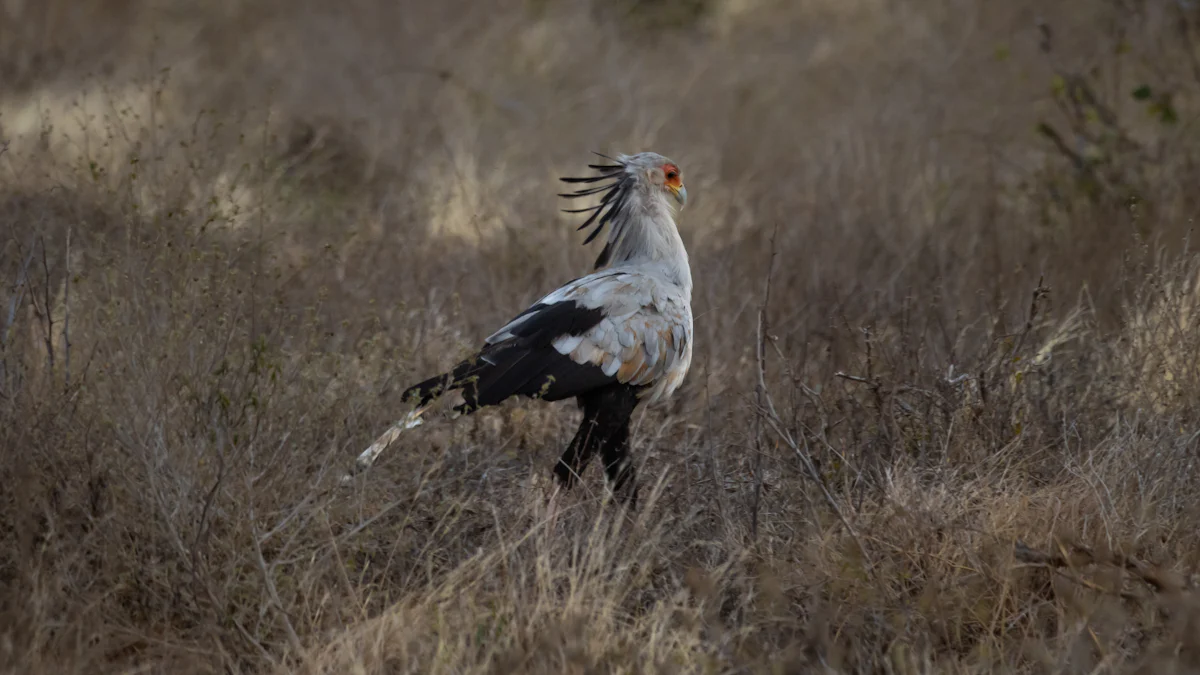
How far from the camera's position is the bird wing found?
462cm

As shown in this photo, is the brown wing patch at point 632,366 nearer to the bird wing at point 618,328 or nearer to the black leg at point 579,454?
the bird wing at point 618,328

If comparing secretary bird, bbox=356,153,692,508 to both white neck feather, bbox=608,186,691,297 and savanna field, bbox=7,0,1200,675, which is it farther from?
savanna field, bbox=7,0,1200,675

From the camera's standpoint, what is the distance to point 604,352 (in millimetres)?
4660

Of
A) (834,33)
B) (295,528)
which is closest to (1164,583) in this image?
(295,528)

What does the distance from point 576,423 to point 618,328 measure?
3.39 feet

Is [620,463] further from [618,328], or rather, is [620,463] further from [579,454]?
[618,328]

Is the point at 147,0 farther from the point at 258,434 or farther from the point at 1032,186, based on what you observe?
the point at 258,434

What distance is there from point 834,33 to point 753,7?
1116 millimetres

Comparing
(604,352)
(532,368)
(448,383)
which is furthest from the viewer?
(604,352)

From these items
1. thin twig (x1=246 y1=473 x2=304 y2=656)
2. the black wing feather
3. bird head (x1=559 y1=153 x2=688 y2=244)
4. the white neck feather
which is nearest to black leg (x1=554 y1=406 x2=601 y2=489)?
the black wing feather

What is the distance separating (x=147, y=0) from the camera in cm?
1253

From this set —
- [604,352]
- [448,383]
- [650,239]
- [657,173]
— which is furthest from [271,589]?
[657,173]

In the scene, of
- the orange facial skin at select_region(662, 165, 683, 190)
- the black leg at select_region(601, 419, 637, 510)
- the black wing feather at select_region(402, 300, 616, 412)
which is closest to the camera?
the black wing feather at select_region(402, 300, 616, 412)

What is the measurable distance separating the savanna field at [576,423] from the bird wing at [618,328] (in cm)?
23
